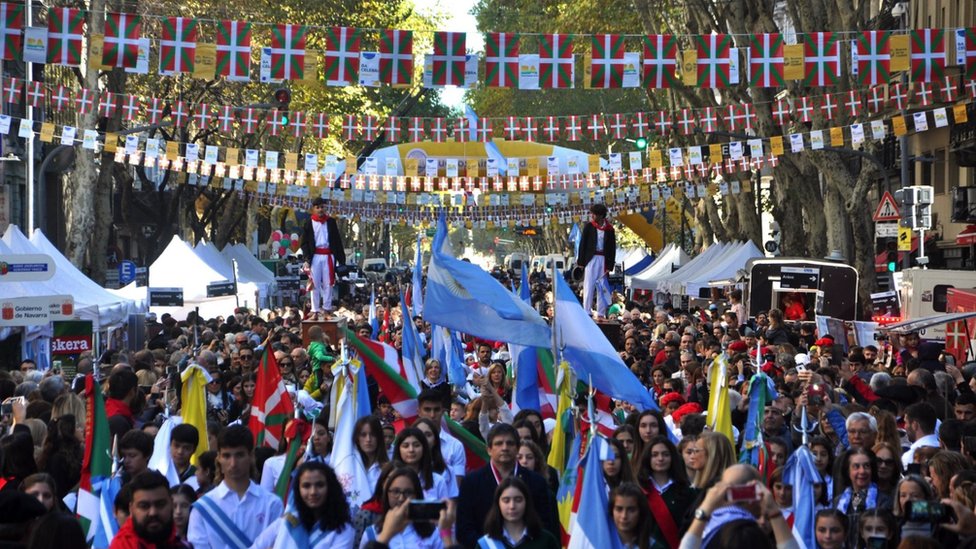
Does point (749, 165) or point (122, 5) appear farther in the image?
point (749, 165)

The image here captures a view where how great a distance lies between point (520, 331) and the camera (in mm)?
11836

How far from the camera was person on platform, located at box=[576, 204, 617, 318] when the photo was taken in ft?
66.5

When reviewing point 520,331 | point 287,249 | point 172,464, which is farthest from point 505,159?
point 287,249

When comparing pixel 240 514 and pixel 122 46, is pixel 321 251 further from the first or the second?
pixel 240 514

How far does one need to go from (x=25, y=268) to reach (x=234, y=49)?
353 centimetres

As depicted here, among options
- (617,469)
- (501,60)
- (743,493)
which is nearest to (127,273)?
(501,60)

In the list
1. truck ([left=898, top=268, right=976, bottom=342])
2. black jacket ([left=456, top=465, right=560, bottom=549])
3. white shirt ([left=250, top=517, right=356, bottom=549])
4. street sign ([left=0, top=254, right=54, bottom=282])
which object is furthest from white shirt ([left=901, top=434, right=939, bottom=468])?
truck ([left=898, top=268, right=976, bottom=342])

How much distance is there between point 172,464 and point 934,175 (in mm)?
33634

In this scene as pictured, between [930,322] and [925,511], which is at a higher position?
[930,322]

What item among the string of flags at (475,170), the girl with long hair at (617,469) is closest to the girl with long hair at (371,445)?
the girl with long hair at (617,469)

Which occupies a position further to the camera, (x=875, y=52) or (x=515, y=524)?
(x=875, y=52)

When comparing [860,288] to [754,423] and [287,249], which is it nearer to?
[754,423]

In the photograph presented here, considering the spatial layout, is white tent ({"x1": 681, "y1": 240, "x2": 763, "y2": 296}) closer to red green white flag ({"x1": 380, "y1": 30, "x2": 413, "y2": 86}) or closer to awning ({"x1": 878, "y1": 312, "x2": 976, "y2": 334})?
red green white flag ({"x1": 380, "y1": 30, "x2": 413, "y2": 86})

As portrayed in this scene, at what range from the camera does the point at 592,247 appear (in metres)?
20.3
